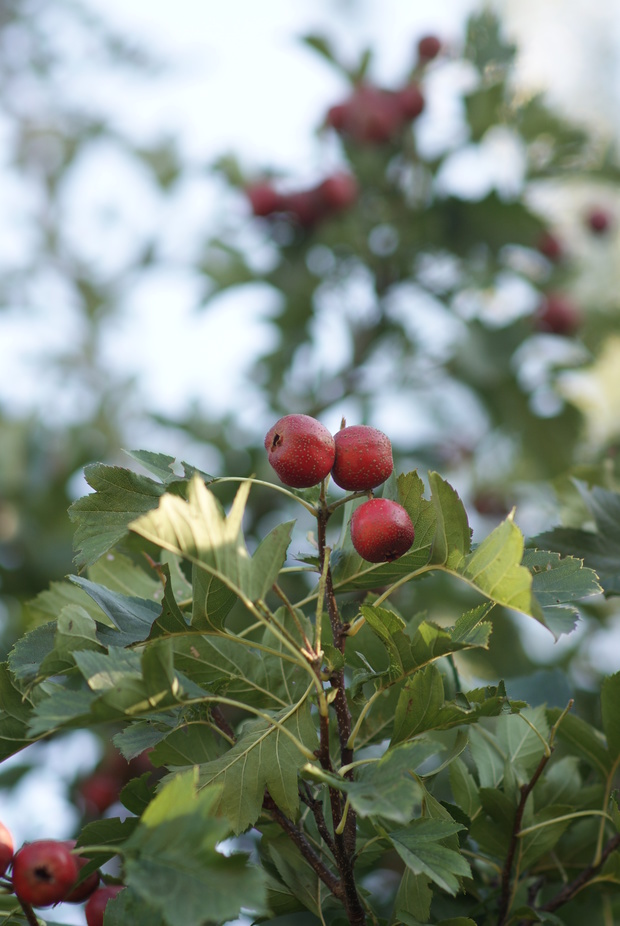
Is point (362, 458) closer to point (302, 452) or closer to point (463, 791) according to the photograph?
point (302, 452)

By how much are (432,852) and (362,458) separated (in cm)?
37

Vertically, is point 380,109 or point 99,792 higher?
point 380,109

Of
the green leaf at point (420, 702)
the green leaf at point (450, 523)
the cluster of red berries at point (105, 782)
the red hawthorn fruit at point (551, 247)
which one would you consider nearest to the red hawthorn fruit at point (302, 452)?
the green leaf at point (450, 523)

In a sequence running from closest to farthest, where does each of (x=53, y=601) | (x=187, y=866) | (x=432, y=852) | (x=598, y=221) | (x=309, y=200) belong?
(x=187, y=866)
(x=432, y=852)
(x=53, y=601)
(x=309, y=200)
(x=598, y=221)

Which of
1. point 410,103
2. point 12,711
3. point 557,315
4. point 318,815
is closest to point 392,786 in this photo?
point 318,815

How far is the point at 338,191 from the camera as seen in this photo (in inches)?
106

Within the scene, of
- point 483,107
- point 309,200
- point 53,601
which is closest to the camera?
point 53,601

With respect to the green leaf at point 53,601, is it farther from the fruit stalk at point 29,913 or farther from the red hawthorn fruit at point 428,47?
the red hawthorn fruit at point 428,47

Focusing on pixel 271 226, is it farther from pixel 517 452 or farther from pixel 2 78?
pixel 2 78

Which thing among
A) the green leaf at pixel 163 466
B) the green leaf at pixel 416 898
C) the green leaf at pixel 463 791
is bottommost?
the green leaf at pixel 463 791

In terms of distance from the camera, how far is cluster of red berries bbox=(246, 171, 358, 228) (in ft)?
8.93

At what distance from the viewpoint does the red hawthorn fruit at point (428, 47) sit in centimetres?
282

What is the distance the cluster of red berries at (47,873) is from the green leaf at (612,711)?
0.58 m

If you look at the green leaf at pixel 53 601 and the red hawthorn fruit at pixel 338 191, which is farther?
the red hawthorn fruit at pixel 338 191
